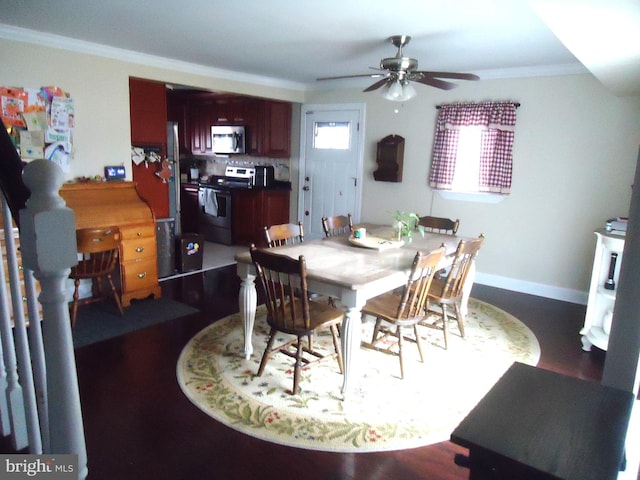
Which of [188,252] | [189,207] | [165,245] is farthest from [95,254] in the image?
[189,207]

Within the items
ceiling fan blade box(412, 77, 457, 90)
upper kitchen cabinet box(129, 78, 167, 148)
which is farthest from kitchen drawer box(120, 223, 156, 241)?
ceiling fan blade box(412, 77, 457, 90)

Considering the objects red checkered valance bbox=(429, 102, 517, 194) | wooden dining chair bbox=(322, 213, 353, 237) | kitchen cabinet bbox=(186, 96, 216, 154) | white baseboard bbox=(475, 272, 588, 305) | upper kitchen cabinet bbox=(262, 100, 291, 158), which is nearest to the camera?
wooden dining chair bbox=(322, 213, 353, 237)

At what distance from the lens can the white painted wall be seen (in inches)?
157

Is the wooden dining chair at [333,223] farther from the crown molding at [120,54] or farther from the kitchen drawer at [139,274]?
the crown molding at [120,54]

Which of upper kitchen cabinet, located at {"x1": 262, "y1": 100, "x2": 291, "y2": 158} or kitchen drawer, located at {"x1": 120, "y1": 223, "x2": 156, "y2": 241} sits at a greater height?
upper kitchen cabinet, located at {"x1": 262, "y1": 100, "x2": 291, "y2": 158}

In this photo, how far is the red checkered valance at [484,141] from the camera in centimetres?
462

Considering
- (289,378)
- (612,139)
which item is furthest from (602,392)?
(612,139)

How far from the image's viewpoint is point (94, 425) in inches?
90.0

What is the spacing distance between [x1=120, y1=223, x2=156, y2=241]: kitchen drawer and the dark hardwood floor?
982 mm

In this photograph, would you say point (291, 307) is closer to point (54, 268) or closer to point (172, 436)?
point (172, 436)

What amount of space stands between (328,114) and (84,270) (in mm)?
3694

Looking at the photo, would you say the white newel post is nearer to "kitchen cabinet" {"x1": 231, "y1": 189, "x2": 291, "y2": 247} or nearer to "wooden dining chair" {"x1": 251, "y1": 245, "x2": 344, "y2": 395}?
"wooden dining chair" {"x1": 251, "y1": 245, "x2": 344, "y2": 395}

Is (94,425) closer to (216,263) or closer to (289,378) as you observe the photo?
(289,378)

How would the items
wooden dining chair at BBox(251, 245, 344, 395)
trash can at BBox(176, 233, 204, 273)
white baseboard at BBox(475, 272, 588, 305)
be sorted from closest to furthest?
1. wooden dining chair at BBox(251, 245, 344, 395)
2. white baseboard at BBox(475, 272, 588, 305)
3. trash can at BBox(176, 233, 204, 273)
